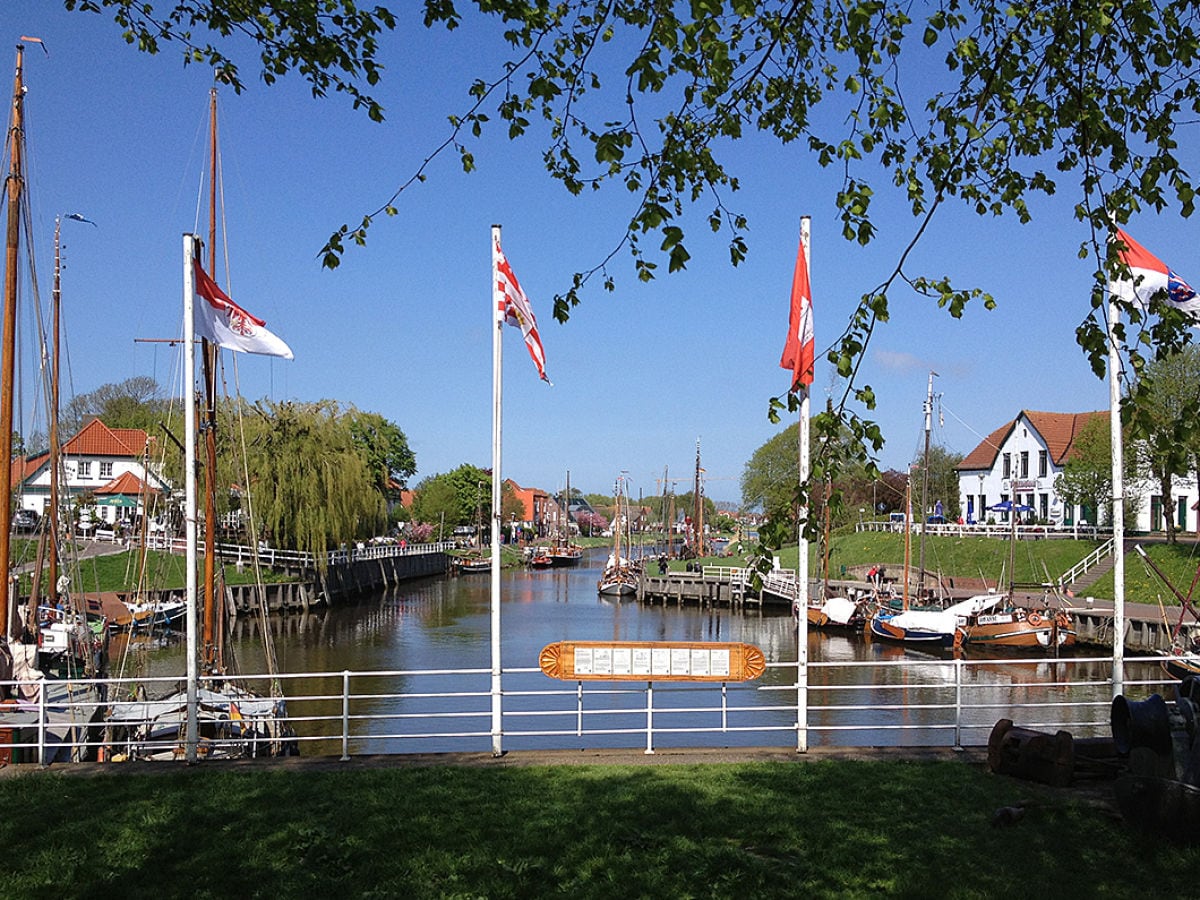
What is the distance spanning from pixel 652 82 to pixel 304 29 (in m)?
2.83

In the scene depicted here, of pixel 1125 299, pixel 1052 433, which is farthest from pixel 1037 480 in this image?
pixel 1125 299

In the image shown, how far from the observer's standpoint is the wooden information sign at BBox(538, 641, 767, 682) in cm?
1126

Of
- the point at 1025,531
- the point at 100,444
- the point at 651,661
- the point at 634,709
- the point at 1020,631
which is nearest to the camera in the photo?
the point at 651,661

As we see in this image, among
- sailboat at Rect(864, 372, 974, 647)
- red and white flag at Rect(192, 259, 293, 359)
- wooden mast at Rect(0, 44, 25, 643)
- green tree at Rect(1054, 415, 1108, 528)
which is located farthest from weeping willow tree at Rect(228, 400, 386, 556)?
red and white flag at Rect(192, 259, 293, 359)

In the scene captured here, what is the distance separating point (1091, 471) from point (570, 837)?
4911 centimetres

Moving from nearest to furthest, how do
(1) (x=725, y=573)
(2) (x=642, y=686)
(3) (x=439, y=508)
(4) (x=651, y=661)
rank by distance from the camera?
(4) (x=651, y=661)
(2) (x=642, y=686)
(1) (x=725, y=573)
(3) (x=439, y=508)

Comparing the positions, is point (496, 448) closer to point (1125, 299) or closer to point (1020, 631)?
point (1125, 299)

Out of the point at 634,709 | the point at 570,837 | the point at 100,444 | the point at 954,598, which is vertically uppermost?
the point at 100,444

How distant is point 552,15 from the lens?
18.6 ft

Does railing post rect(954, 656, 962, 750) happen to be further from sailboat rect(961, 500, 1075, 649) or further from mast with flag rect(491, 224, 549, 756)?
sailboat rect(961, 500, 1075, 649)

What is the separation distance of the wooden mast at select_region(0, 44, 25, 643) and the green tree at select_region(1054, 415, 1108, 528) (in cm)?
4574

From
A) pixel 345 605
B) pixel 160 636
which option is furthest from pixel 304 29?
pixel 345 605

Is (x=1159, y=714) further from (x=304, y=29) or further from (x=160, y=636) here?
(x=160, y=636)

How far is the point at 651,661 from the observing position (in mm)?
11320
